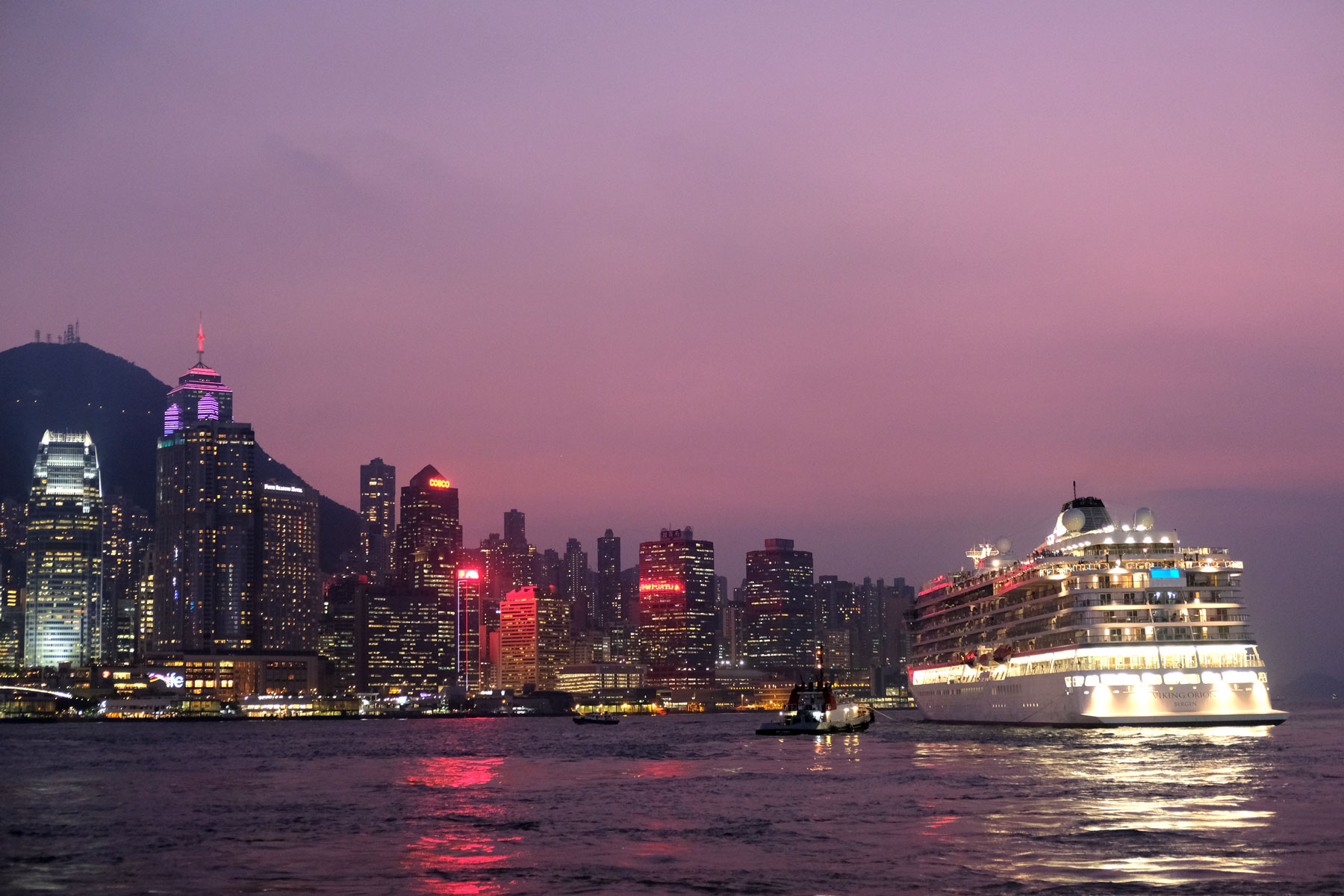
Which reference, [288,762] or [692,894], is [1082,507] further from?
[692,894]

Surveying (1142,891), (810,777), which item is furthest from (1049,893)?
(810,777)

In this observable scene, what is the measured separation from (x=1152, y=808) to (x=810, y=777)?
1094 inches

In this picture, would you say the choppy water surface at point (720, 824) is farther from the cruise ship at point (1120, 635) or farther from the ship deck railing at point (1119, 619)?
the ship deck railing at point (1119, 619)

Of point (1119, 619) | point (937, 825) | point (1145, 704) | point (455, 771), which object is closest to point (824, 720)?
point (1119, 619)

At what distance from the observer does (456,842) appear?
174 ft

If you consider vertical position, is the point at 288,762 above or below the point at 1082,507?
below

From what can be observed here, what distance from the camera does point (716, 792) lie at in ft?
241

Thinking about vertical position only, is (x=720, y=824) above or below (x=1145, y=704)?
below

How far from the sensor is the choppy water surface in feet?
141

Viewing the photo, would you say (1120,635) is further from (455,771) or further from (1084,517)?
(455,771)

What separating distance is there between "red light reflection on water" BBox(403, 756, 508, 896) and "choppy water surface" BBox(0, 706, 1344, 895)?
0.19 meters

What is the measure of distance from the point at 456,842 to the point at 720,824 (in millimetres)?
10687

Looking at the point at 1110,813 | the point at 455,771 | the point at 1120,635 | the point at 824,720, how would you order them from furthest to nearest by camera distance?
the point at 824,720
the point at 1120,635
the point at 455,771
the point at 1110,813

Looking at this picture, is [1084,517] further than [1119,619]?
Yes
